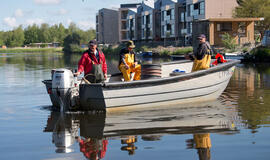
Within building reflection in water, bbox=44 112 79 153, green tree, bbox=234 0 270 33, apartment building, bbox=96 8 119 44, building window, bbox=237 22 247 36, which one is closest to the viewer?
building reflection in water, bbox=44 112 79 153

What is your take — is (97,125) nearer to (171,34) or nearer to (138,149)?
(138,149)

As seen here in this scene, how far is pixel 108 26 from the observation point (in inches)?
5305

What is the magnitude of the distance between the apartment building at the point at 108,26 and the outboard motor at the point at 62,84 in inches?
4717

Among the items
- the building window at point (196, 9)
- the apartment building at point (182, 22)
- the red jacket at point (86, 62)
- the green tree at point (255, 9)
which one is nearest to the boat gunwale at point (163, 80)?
the red jacket at point (86, 62)

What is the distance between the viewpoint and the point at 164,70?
15.7 m

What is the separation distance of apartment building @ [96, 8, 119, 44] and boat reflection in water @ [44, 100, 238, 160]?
119998mm

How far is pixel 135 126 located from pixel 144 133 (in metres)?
0.85

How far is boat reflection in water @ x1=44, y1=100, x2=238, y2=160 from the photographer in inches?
327

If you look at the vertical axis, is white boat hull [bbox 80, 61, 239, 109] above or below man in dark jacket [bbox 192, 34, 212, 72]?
below

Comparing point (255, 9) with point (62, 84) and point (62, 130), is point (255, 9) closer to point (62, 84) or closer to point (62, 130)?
point (62, 84)

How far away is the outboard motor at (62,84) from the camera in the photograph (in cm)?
1185

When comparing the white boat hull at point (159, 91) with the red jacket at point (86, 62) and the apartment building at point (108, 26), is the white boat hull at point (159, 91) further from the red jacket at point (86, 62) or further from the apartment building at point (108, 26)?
the apartment building at point (108, 26)

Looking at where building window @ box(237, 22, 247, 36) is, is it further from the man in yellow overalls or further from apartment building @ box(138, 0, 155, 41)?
Result: the man in yellow overalls

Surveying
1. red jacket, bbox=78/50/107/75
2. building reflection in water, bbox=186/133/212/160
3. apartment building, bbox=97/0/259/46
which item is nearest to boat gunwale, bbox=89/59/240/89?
red jacket, bbox=78/50/107/75
